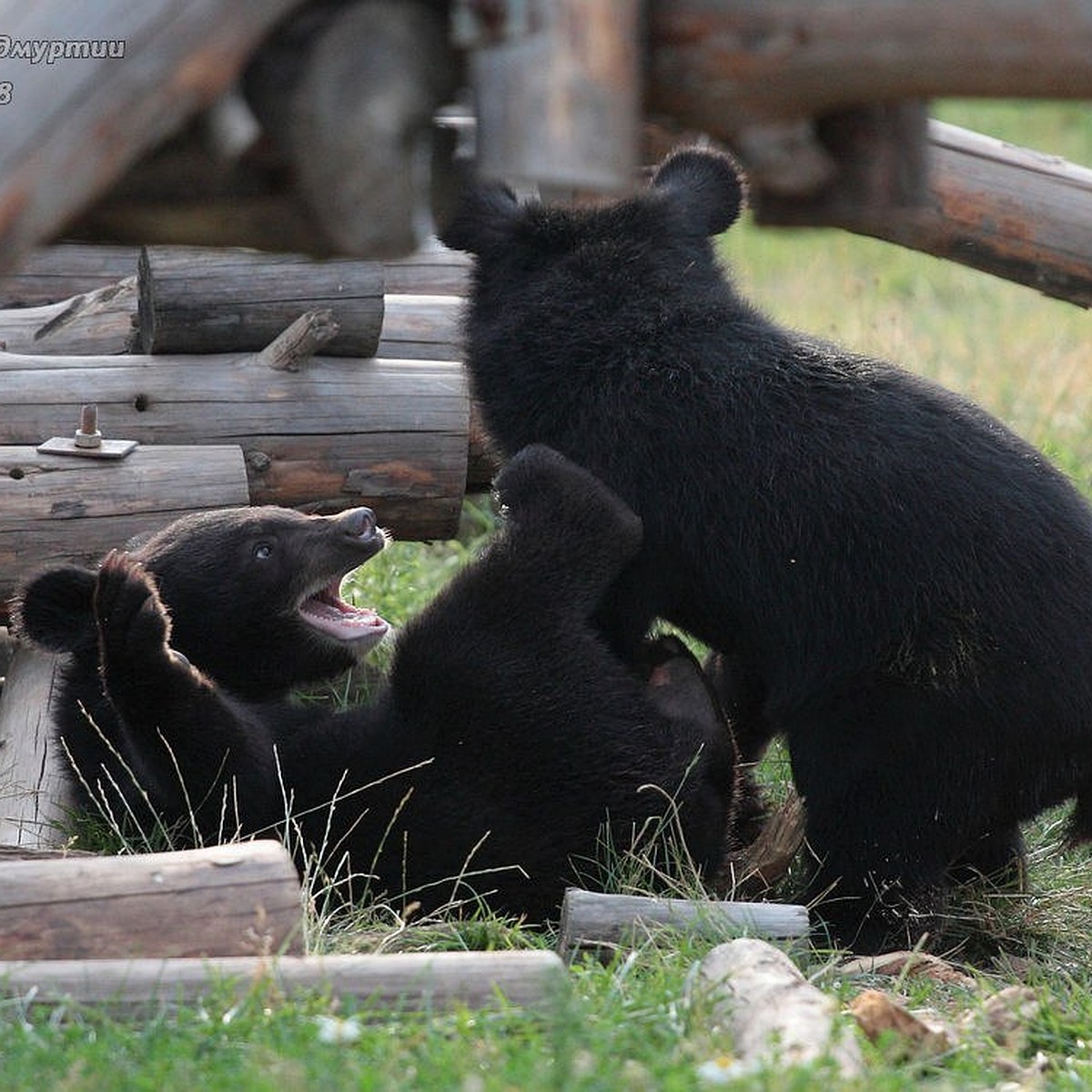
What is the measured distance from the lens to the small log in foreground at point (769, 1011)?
2863 mm

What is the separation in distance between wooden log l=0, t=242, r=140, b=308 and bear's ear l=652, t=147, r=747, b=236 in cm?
246

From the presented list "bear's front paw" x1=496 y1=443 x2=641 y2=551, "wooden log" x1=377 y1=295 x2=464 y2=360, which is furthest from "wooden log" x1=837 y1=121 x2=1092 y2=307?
"bear's front paw" x1=496 y1=443 x2=641 y2=551

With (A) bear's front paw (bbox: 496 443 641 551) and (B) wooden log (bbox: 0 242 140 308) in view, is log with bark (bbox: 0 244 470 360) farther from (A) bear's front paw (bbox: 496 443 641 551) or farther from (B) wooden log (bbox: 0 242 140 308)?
(A) bear's front paw (bbox: 496 443 641 551)

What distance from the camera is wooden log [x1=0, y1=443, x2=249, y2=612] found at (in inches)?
205

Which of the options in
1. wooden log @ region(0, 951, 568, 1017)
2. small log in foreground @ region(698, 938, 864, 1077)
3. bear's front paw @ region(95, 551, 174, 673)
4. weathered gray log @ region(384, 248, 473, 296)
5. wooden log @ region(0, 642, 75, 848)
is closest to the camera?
small log in foreground @ region(698, 938, 864, 1077)

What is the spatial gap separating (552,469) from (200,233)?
1921 millimetres

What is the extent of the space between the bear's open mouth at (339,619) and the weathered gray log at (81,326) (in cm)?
143

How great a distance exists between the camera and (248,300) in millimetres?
5820

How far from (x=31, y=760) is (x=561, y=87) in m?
3.35

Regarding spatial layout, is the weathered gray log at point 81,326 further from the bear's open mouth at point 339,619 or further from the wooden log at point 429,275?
the bear's open mouth at point 339,619

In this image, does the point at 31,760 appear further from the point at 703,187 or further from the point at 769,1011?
the point at 769,1011

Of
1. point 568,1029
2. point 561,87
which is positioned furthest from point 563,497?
point 561,87

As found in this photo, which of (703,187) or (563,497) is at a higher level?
(703,187)

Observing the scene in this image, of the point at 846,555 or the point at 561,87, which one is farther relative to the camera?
the point at 846,555
